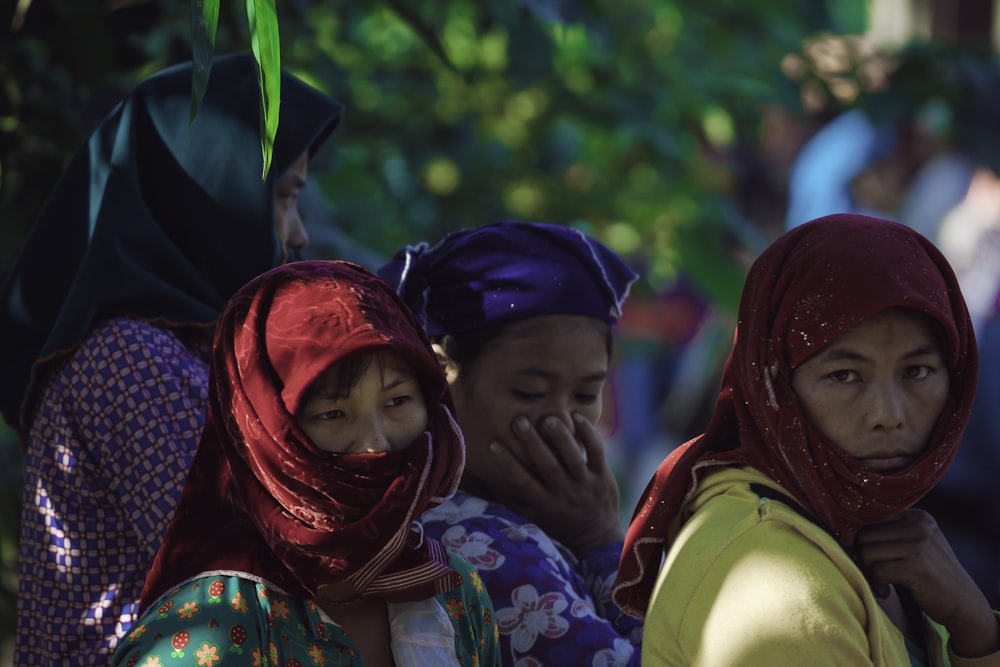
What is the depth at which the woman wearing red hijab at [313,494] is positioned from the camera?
2252 mm

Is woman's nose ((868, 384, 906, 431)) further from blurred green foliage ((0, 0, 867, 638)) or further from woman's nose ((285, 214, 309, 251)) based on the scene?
blurred green foliage ((0, 0, 867, 638))

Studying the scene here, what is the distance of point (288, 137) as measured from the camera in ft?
10.3

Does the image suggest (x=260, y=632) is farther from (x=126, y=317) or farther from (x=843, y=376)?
(x=843, y=376)

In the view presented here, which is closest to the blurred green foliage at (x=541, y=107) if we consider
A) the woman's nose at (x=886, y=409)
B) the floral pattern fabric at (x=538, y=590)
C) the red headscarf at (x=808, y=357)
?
the floral pattern fabric at (x=538, y=590)

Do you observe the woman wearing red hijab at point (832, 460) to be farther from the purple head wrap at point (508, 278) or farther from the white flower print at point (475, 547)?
the purple head wrap at point (508, 278)

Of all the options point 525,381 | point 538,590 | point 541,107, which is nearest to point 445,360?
point 525,381

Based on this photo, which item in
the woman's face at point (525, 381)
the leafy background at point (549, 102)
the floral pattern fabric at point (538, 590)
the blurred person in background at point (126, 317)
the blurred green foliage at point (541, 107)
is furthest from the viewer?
the blurred green foliage at point (541, 107)

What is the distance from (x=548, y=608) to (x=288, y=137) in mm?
1156

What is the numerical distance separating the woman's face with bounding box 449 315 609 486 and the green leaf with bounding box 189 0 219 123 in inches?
41.8

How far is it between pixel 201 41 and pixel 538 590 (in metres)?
1.17

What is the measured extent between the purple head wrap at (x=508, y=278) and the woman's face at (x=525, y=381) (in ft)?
0.12

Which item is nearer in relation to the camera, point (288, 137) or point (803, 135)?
point (288, 137)

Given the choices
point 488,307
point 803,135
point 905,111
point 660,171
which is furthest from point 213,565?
point 803,135

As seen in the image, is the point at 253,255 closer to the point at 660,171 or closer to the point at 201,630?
the point at 201,630
